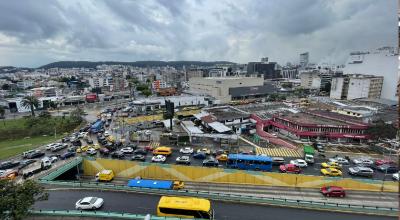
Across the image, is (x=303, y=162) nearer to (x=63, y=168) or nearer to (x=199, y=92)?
(x=63, y=168)

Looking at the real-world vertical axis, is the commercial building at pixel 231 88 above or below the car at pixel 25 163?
above

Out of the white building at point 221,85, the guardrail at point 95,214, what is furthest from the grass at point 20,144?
the white building at point 221,85

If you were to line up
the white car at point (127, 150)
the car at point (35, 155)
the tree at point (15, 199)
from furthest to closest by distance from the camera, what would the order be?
1. the white car at point (127, 150)
2. the car at point (35, 155)
3. the tree at point (15, 199)

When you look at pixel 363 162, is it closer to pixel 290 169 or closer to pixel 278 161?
pixel 290 169

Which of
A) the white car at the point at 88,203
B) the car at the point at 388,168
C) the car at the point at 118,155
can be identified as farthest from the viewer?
the car at the point at 118,155

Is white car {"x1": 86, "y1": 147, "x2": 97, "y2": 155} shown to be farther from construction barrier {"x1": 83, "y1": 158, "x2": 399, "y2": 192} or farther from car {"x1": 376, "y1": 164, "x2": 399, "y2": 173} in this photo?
car {"x1": 376, "y1": 164, "x2": 399, "y2": 173}

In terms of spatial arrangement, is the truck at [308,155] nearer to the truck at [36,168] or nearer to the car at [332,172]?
the car at [332,172]
